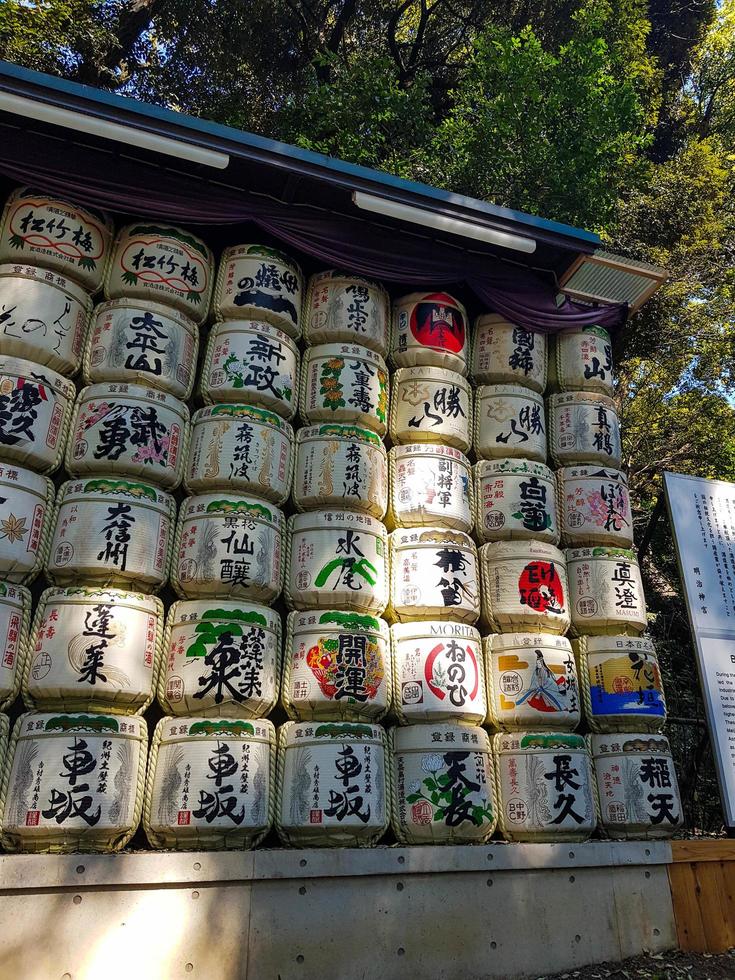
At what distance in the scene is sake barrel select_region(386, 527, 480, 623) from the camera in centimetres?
526

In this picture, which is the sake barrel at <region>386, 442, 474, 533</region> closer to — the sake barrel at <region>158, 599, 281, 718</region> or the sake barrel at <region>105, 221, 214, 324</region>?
the sake barrel at <region>158, 599, 281, 718</region>

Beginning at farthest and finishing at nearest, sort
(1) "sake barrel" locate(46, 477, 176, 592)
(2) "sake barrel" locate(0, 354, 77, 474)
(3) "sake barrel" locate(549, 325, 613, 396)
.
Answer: (3) "sake barrel" locate(549, 325, 613, 396)
(2) "sake barrel" locate(0, 354, 77, 474)
(1) "sake barrel" locate(46, 477, 176, 592)

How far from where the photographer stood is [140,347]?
5305 mm

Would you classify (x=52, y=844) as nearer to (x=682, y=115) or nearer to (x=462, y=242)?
(x=462, y=242)

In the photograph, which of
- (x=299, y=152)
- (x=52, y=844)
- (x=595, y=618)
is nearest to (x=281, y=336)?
(x=299, y=152)

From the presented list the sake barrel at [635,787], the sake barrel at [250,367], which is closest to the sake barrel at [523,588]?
A: the sake barrel at [635,787]

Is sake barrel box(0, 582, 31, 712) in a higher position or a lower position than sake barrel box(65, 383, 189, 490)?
lower

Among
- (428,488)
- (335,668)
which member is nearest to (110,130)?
(428,488)

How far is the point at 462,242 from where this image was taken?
651 centimetres

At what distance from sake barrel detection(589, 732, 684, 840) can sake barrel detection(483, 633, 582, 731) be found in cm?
34

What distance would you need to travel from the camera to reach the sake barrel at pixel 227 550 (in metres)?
4.84

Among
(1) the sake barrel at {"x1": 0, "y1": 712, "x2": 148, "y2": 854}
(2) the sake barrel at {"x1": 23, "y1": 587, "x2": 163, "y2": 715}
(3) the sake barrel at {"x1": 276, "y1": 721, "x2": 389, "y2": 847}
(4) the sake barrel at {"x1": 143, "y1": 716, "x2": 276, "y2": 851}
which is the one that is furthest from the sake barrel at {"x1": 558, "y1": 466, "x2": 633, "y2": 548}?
(1) the sake barrel at {"x1": 0, "y1": 712, "x2": 148, "y2": 854}

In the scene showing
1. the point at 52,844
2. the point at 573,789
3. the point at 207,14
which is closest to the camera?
the point at 52,844

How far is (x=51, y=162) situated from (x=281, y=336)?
204 cm
